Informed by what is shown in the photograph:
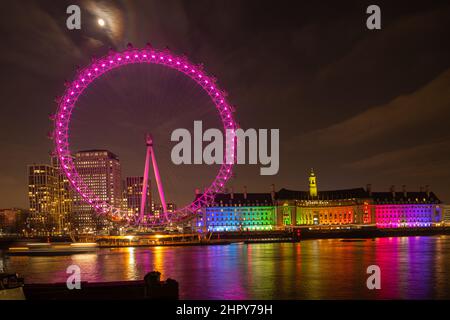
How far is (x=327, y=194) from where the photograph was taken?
408 ft

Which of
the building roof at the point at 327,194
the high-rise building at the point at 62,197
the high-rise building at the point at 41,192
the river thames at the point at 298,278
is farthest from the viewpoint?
the high-rise building at the point at 62,197

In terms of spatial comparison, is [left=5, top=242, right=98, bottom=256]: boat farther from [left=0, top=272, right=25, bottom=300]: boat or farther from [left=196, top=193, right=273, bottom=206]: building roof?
[left=196, top=193, right=273, bottom=206]: building roof

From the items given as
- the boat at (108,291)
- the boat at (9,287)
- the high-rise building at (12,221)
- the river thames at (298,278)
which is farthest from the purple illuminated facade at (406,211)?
the boat at (9,287)

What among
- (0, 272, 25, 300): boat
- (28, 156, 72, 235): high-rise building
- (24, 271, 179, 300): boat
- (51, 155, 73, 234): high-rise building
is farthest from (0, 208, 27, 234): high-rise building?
(0, 272, 25, 300): boat

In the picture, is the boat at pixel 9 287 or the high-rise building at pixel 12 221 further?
the high-rise building at pixel 12 221

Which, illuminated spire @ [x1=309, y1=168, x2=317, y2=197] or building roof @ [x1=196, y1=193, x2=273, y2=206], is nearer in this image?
building roof @ [x1=196, y1=193, x2=273, y2=206]

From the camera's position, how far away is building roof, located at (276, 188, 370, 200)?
4709 inches

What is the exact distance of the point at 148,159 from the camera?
46312mm

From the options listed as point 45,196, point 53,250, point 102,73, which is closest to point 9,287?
point 102,73

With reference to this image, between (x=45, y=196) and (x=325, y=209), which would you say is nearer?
(x=325, y=209)

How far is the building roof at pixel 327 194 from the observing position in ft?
392

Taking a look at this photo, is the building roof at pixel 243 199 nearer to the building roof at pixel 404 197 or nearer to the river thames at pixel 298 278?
the building roof at pixel 404 197

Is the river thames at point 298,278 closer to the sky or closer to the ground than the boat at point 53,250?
closer to the sky

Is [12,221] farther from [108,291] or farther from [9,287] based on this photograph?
[9,287]
